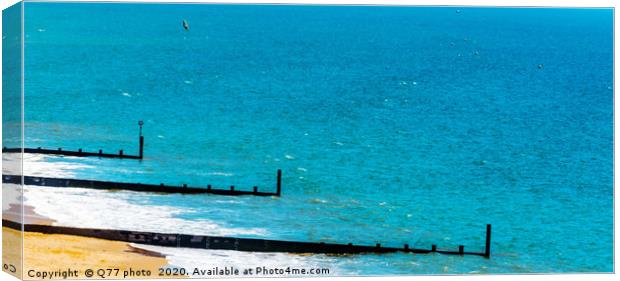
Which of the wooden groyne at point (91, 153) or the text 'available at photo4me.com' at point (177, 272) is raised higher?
the wooden groyne at point (91, 153)

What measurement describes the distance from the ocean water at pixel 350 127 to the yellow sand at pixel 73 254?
96 centimetres

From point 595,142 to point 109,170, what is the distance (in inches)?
308

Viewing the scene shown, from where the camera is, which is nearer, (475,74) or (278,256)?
(278,256)

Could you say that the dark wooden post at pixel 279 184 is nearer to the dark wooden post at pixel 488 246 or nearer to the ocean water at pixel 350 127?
the ocean water at pixel 350 127

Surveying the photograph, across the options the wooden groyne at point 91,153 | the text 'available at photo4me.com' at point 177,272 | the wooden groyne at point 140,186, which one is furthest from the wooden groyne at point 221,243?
the wooden groyne at point 91,153

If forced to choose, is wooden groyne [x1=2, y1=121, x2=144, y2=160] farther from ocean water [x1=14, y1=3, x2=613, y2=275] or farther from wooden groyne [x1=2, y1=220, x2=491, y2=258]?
wooden groyne [x1=2, y1=220, x2=491, y2=258]

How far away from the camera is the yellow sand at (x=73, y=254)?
2888 cm

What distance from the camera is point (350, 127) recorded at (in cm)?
3100

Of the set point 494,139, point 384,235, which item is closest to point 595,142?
point 494,139

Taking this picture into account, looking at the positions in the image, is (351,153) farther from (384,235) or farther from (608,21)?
(608,21)

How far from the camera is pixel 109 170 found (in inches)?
1228

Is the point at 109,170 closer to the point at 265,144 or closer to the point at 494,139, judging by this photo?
the point at 265,144

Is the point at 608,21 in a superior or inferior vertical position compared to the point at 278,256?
superior

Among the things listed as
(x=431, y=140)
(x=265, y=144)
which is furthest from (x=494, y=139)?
(x=265, y=144)
